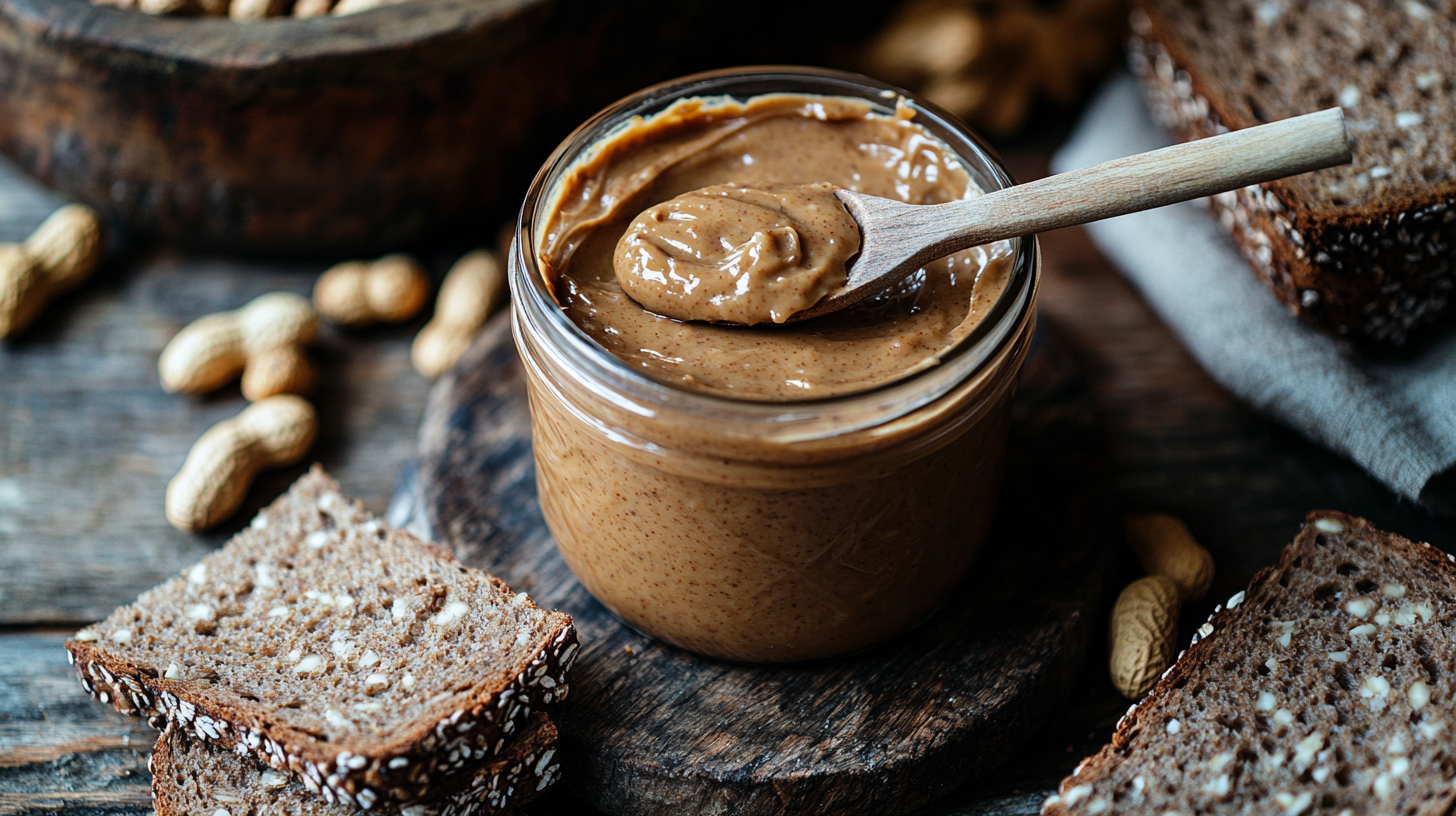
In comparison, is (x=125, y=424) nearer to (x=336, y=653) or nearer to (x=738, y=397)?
(x=336, y=653)

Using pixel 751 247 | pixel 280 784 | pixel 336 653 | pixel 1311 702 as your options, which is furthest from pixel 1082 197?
pixel 280 784

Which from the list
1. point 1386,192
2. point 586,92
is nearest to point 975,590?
point 1386,192

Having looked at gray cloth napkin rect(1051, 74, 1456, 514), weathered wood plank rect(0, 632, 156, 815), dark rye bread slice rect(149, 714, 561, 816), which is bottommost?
weathered wood plank rect(0, 632, 156, 815)

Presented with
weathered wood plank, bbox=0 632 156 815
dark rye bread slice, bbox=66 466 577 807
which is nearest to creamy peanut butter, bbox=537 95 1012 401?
dark rye bread slice, bbox=66 466 577 807

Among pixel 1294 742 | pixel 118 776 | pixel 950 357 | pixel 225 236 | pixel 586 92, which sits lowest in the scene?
pixel 118 776

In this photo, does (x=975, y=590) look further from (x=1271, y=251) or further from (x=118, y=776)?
(x=118, y=776)

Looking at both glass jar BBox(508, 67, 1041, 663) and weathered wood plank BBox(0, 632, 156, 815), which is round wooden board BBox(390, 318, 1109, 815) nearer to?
glass jar BBox(508, 67, 1041, 663)
